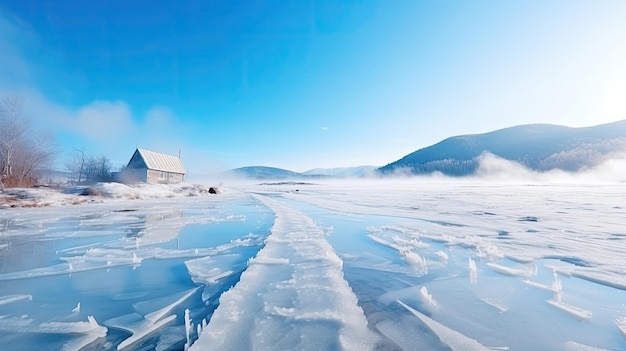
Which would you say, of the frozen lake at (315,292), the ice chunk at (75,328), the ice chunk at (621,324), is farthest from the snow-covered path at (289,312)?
the ice chunk at (621,324)

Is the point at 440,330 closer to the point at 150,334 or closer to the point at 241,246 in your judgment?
the point at 150,334

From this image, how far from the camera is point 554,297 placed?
3633 millimetres

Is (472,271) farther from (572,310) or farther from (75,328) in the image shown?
(75,328)

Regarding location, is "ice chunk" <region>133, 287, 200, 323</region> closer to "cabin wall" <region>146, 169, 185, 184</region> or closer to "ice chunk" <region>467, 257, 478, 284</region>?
"ice chunk" <region>467, 257, 478, 284</region>

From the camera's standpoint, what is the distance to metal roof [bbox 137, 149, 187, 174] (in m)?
37.5

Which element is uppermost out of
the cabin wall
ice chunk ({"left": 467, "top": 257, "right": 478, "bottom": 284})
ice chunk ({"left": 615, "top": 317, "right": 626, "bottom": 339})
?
the cabin wall

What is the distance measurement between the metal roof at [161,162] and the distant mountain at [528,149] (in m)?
119

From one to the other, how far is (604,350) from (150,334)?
442 cm

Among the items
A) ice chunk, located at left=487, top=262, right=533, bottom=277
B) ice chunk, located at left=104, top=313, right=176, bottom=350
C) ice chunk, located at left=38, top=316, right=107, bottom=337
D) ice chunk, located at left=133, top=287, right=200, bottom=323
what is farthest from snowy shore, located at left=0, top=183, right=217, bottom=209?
ice chunk, located at left=487, top=262, right=533, bottom=277

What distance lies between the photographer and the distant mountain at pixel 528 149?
98500 millimetres

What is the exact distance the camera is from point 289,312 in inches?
125

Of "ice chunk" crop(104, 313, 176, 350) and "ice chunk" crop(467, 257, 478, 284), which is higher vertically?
"ice chunk" crop(104, 313, 176, 350)

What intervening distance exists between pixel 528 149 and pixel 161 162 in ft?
509

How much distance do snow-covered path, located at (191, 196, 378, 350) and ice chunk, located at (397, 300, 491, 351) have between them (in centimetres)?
68
